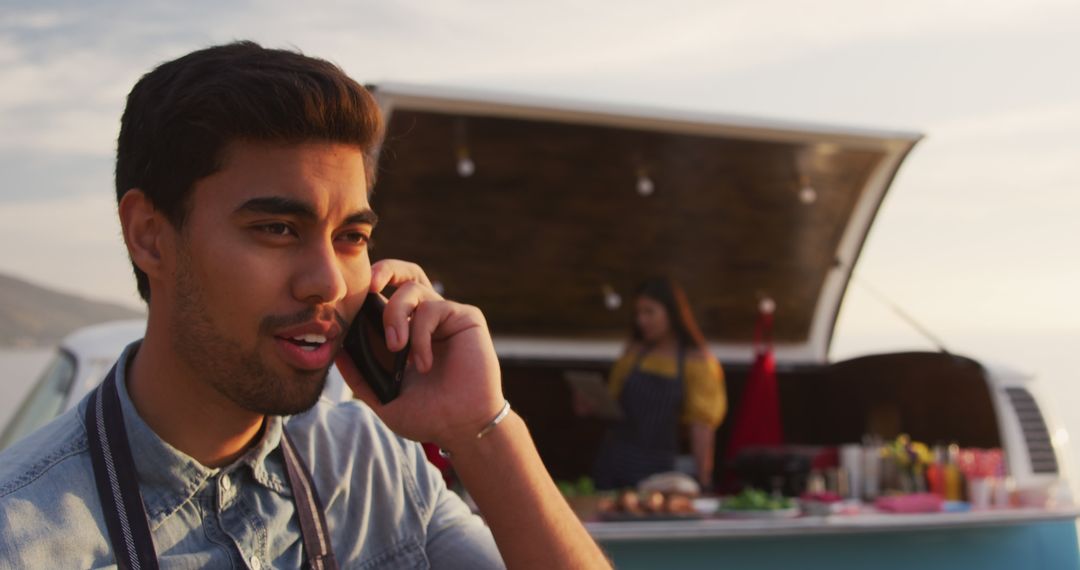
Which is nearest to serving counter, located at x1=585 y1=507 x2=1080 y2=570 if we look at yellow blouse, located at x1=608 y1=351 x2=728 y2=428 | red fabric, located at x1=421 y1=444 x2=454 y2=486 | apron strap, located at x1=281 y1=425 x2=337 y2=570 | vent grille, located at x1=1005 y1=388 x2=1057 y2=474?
vent grille, located at x1=1005 y1=388 x2=1057 y2=474

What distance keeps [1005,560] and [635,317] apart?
2127mm

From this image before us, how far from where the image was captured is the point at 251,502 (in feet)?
5.78

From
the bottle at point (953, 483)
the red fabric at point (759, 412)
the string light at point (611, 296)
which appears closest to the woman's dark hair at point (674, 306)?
the string light at point (611, 296)

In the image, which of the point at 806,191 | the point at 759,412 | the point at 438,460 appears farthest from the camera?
the point at 759,412

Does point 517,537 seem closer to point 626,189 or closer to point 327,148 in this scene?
point 327,148

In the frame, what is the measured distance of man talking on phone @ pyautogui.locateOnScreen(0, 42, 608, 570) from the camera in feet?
5.42

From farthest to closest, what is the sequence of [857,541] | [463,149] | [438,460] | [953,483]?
1. [463,149]
2. [953,483]
3. [857,541]
4. [438,460]

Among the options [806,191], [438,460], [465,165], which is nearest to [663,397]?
[806,191]

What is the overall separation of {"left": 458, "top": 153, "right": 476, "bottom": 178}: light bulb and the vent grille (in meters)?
2.72

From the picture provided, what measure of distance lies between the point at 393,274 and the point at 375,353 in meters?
0.15

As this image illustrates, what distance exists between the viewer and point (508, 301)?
706 centimetres

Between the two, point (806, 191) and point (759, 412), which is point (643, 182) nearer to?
point (806, 191)

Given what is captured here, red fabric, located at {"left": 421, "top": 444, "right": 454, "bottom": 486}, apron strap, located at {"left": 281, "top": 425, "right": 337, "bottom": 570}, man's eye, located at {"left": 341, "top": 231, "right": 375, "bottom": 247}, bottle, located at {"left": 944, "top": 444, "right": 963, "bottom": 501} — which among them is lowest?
bottle, located at {"left": 944, "top": 444, "right": 963, "bottom": 501}

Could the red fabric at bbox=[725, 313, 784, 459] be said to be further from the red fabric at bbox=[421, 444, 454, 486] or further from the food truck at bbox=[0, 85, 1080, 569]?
the red fabric at bbox=[421, 444, 454, 486]
